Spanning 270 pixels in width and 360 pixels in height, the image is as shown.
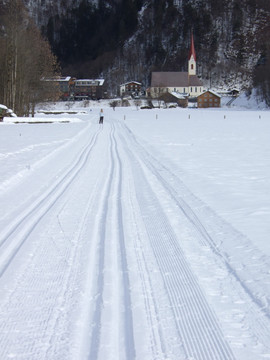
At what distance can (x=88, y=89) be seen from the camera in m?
138

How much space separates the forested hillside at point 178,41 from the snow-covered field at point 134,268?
425 feet

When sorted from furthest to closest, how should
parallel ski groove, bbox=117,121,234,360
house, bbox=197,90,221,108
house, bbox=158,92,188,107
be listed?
house, bbox=158,92,188,107
house, bbox=197,90,221,108
parallel ski groove, bbox=117,121,234,360

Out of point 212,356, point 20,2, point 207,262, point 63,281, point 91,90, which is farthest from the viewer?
point 91,90

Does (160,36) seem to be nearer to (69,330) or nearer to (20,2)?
(20,2)

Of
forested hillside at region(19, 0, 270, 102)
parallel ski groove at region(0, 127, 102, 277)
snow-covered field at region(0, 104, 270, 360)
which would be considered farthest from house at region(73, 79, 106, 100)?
snow-covered field at region(0, 104, 270, 360)

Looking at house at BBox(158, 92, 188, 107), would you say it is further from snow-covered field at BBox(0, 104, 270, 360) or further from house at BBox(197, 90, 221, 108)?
snow-covered field at BBox(0, 104, 270, 360)

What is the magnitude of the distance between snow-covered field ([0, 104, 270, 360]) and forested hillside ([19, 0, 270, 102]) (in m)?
130

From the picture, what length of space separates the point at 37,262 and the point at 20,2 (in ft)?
116

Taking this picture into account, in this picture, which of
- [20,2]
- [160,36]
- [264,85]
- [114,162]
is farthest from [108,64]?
[114,162]

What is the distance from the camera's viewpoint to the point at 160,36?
170750 mm

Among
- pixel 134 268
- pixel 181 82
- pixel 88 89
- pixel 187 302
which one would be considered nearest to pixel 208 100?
pixel 181 82

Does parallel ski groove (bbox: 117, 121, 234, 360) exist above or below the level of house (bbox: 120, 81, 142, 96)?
below

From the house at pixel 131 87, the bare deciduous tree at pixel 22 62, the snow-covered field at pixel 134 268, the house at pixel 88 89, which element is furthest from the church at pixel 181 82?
the snow-covered field at pixel 134 268

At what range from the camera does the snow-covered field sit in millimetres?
3057
